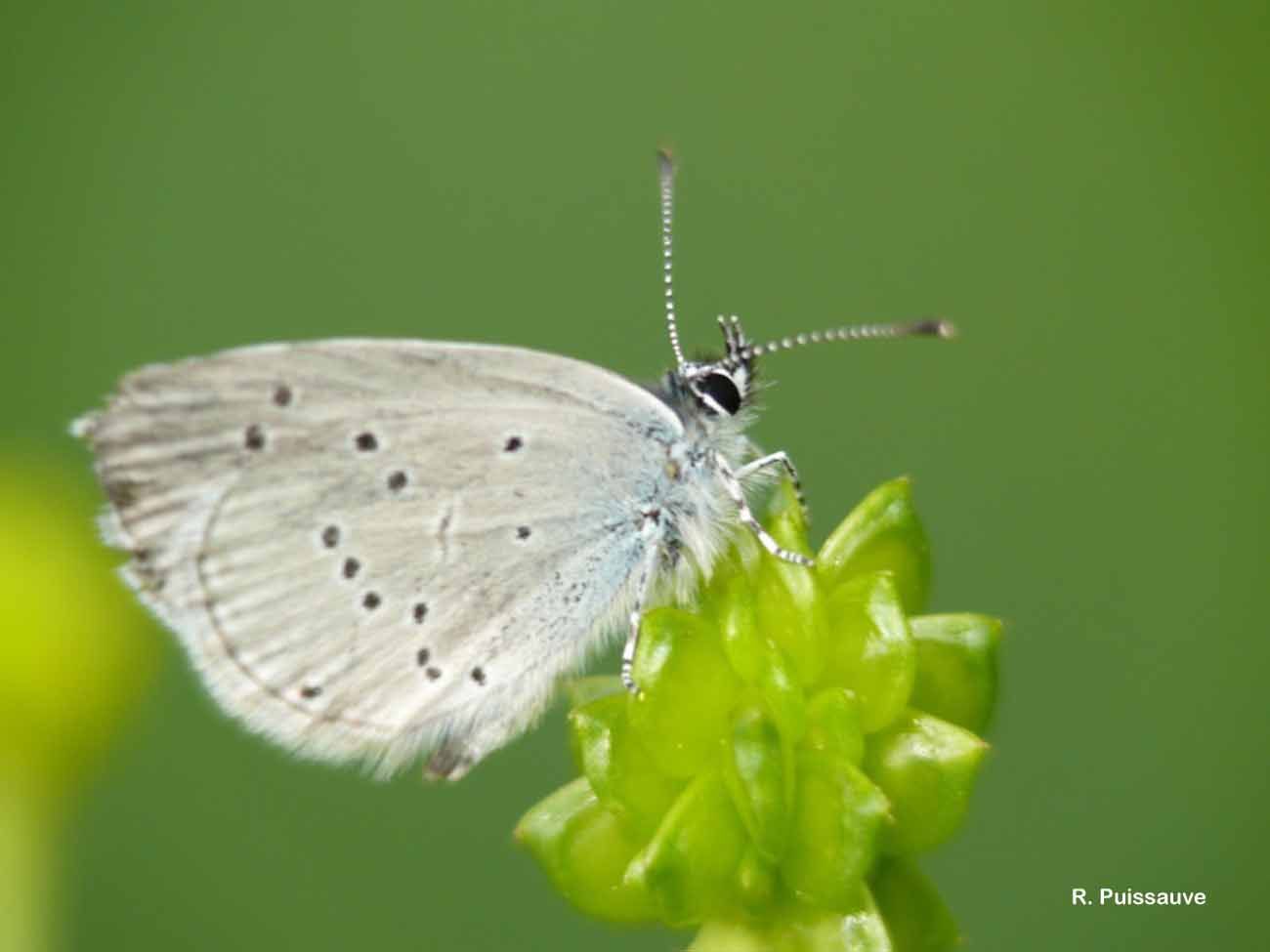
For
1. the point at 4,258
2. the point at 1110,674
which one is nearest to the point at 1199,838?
the point at 1110,674

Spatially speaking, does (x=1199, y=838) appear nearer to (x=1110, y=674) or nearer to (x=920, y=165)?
(x=1110, y=674)

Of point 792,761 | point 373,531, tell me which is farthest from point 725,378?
point 792,761

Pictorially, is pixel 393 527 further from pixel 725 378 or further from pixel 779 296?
pixel 779 296

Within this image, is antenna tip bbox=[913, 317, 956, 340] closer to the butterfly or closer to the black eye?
the butterfly

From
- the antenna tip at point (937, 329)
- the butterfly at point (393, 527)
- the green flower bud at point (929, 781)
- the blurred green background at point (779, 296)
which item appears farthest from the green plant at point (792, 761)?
the blurred green background at point (779, 296)

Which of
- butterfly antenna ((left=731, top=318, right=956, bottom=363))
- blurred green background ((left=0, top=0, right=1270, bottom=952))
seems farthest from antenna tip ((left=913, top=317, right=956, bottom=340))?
blurred green background ((left=0, top=0, right=1270, bottom=952))
